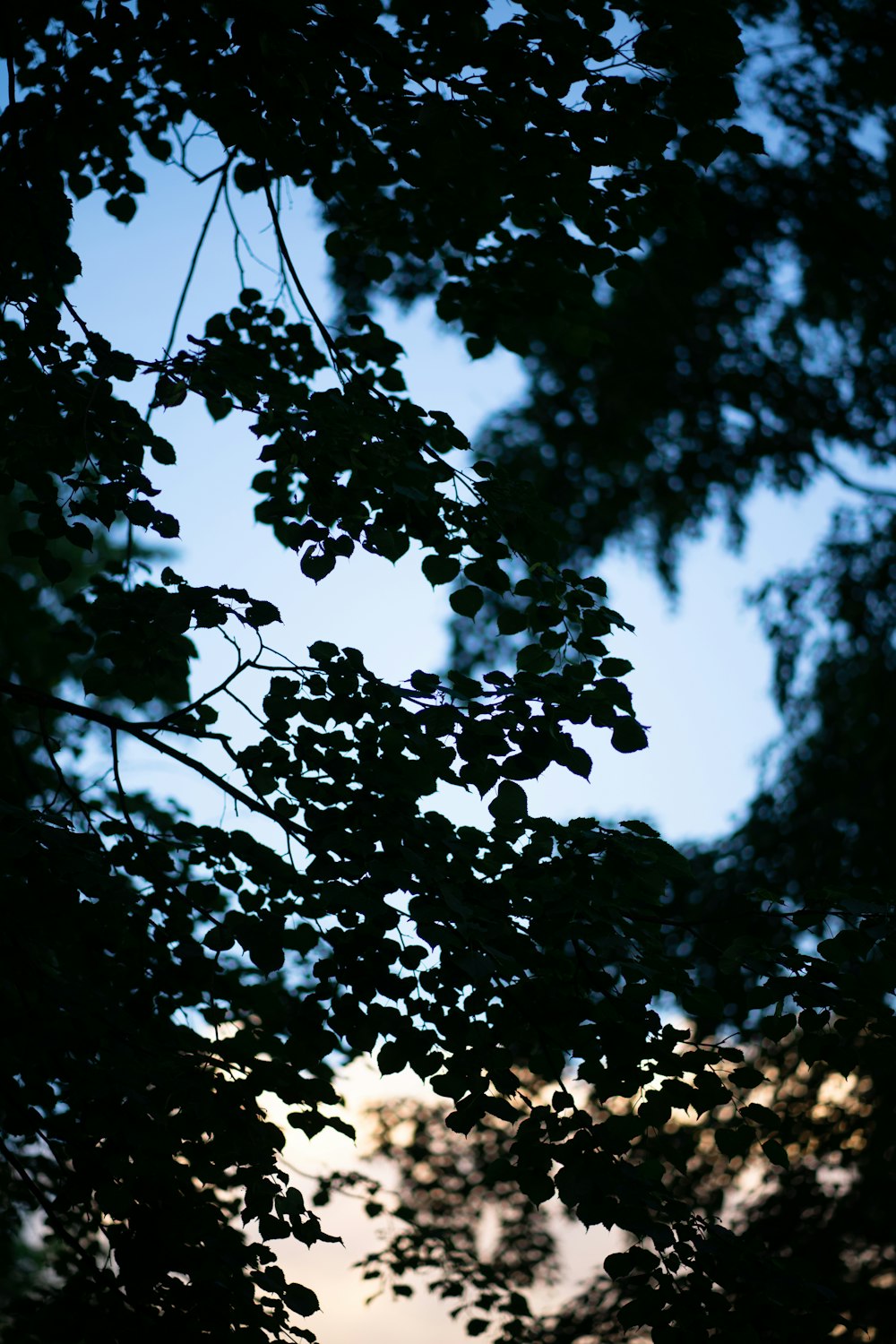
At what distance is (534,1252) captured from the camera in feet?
23.5

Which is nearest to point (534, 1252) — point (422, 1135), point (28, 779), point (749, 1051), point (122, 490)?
point (422, 1135)

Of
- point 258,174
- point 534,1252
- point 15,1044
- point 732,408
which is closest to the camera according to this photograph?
point 15,1044

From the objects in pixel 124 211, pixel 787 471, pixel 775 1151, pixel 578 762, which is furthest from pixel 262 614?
pixel 787 471

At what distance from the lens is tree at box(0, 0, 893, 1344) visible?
8.70 feet

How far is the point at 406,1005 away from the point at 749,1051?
5.33 m

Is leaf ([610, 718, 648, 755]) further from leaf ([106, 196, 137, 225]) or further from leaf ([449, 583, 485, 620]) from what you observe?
leaf ([106, 196, 137, 225])

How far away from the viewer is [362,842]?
104 inches

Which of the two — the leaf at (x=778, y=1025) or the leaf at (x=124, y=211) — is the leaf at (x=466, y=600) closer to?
the leaf at (x=778, y=1025)

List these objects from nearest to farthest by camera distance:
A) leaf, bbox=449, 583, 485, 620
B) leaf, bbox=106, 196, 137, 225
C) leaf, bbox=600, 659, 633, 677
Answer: leaf, bbox=600, 659, 633, 677 → leaf, bbox=449, 583, 485, 620 → leaf, bbox=106, 196, 137, 225

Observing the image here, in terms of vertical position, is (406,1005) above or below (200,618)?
below

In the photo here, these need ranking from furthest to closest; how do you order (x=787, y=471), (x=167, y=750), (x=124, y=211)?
(x=787, y=471) → (x=124, y=211) → (x=167, y=750)

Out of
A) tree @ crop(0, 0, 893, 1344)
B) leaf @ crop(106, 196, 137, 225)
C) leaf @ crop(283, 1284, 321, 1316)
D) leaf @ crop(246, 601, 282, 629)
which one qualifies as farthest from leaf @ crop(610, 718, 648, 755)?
leaf @ crop(106, 196, 137, 225)

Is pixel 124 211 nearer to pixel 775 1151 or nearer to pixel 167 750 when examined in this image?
pixel 167 750

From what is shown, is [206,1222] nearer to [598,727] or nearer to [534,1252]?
[598,727]
